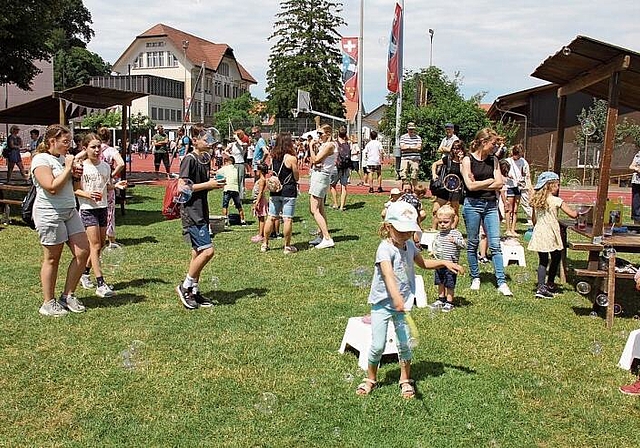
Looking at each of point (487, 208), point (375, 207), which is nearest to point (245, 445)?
point (487, 208)

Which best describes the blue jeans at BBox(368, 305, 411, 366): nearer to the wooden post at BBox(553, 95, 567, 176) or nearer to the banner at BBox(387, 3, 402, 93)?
the wooden post at BBox(553, 95, 567, 176)

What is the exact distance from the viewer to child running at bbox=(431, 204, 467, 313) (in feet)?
22.8

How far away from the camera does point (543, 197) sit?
25.3ft

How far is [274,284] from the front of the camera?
26.7 ft

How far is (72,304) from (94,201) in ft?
4.29

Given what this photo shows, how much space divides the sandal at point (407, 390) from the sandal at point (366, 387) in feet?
0.70

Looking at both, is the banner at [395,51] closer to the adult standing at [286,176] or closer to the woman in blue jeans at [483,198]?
the adult standing at [286,176]

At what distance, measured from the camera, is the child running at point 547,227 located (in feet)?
24.8

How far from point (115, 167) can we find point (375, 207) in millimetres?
7351

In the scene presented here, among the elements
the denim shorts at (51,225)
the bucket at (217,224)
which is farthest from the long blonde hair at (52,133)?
the bucket at (217,224)

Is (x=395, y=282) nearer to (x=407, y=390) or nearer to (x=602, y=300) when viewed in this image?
(x=407, y=390)

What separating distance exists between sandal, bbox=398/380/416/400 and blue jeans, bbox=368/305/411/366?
0.19 m

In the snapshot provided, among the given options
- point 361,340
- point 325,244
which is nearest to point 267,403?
point 361,340

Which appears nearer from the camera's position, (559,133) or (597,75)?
(597,75)
